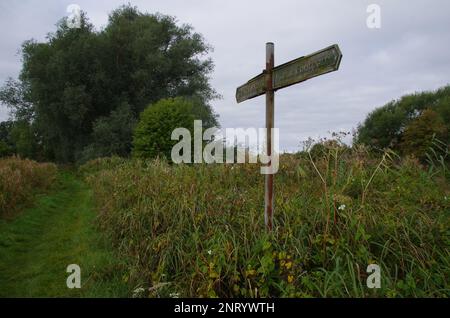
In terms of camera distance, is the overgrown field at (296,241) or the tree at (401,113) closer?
the overgrown field at (296,241)

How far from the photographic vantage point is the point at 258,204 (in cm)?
455

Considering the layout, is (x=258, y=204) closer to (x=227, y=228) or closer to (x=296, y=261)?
(x=227, y=228)

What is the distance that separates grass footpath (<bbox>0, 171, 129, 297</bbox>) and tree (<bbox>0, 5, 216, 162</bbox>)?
54.1 ft

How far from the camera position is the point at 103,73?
81.6ft

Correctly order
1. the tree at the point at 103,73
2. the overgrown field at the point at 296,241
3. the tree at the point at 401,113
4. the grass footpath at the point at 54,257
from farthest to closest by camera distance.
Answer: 1. the tree at the point at 401,113
2. the tree at the point at 103,73
3. the grass footpath at the point at 54,257
4. the overgrown field at the point at 296,241

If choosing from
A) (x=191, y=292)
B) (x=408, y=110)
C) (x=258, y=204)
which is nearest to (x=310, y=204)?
(x=258, y=204)

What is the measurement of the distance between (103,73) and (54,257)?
74.0ft

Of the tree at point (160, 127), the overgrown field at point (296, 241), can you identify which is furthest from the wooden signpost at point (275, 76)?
the tree at point (160, 127)

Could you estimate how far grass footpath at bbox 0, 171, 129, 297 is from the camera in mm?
3729

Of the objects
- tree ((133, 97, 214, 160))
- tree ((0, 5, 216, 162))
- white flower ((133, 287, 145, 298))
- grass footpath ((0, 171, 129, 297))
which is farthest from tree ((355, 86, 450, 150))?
white flower ((133, 287, 145, 298))

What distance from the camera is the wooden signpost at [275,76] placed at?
2854 millimetres

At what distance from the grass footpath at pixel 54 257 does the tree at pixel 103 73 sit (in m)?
16.5

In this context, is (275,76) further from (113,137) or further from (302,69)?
(113,137)

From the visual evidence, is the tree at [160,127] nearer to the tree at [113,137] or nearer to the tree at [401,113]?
the tree at [113,137]
